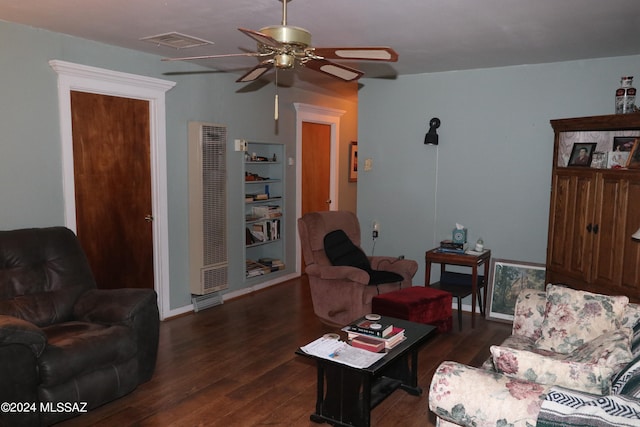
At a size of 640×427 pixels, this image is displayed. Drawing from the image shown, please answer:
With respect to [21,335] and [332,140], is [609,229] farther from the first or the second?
[332,140]

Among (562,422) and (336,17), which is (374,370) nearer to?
(562,422)

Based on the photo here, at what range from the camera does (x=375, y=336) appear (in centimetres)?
285

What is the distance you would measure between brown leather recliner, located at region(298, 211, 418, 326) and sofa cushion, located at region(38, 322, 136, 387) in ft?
5.92

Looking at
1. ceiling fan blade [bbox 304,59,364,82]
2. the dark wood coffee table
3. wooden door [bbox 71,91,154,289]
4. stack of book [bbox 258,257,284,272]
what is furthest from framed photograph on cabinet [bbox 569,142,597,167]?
wooden door [bbox 71,91,154,289]

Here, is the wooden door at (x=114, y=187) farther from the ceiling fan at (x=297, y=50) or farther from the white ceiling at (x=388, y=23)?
the ceiling fan at (x=297, y=50)

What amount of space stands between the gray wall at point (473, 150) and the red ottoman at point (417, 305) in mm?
1041

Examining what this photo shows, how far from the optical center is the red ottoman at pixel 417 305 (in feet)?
12.4

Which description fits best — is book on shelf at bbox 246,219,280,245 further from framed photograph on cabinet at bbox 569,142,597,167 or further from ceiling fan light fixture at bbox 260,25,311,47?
ceiling fan light fixture at bbox 260,25,311,47

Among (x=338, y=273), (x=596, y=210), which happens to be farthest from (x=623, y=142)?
(x=338, y=273)

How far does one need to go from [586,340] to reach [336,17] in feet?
7.69

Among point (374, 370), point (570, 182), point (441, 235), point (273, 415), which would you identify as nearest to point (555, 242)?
point (570, 182)

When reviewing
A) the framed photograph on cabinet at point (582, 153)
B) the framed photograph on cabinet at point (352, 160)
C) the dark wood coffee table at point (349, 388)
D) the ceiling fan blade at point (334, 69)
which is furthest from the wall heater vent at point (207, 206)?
the framed photograph on cabinet at point (582, 153)

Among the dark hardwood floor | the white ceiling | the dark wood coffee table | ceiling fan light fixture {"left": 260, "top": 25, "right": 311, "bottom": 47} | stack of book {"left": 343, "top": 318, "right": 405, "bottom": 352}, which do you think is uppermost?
the white ceiling

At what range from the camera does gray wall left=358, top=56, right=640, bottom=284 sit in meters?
4.43
